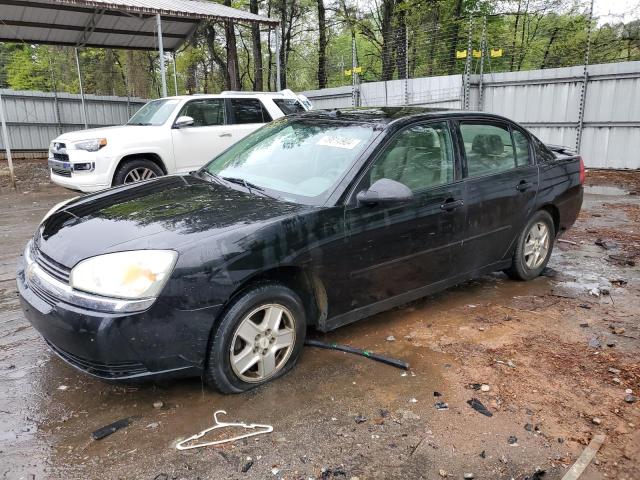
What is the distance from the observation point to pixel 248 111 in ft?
30.2

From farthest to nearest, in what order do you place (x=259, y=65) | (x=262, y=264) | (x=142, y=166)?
(x=259, y=65) → (x=142, y=166) → (x=262, y=264)

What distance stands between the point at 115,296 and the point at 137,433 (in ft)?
2.45

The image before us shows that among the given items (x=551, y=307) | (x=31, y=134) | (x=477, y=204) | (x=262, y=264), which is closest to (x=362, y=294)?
(x=262, y=264)

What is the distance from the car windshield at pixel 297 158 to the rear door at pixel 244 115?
4.86 metres

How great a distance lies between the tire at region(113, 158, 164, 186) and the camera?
777 centimetres

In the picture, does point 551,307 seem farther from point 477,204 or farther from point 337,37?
point 337,37

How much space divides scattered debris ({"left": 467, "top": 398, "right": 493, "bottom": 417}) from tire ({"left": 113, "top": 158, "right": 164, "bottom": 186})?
247 inches

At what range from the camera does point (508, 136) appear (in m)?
4.69

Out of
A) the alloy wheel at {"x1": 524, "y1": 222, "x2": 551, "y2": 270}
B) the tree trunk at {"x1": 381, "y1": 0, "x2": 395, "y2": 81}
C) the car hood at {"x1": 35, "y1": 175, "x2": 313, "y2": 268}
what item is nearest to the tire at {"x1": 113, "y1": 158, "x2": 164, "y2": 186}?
the car hood at {"x1": 35, "y1": 175, "x2": 313, "y2": 268}

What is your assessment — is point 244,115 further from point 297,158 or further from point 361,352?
point 361,352

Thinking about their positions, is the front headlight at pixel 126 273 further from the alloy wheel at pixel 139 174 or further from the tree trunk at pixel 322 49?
the tree trunk at pixel 322 49

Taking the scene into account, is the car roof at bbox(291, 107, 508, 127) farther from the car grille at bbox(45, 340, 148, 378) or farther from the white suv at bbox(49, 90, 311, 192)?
the white suv at bbox(49, 90, 311, 192)

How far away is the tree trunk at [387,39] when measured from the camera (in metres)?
19.1

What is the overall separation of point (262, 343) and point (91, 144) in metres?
5.85
